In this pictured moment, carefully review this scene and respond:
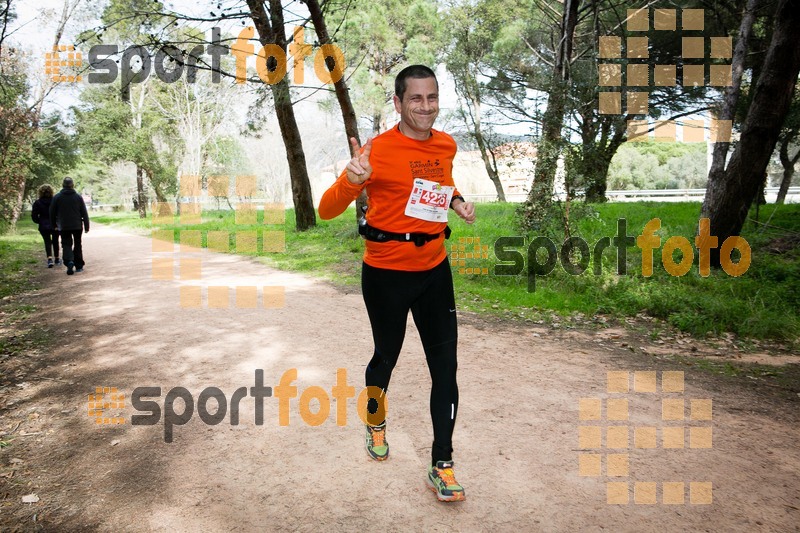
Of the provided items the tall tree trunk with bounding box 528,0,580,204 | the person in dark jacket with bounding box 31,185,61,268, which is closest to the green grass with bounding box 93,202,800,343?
the tall tree trunk with bounding box 528,0,580,204

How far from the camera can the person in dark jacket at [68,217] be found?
11.1m

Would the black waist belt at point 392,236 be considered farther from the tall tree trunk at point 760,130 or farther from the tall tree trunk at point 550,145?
the tall tree trunk at point 760,130

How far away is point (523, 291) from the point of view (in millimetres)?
8711

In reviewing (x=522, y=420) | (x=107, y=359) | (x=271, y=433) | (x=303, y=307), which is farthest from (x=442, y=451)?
(x=303, y=307)

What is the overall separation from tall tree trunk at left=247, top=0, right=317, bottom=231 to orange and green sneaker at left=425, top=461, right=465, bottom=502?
503 inches

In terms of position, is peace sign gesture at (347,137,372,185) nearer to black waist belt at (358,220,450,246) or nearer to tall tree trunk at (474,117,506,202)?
black waist belt at (358,220,450,246)

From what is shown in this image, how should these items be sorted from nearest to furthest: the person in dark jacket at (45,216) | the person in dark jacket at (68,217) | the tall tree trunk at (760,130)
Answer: the tall tree trunk at (760,130) < the person in dark jacket at (68,217) < the person in dark jacket at (45,216)

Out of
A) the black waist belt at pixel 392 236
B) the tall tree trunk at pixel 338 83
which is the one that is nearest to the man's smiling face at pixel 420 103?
the black waist belt at pixel 392 236

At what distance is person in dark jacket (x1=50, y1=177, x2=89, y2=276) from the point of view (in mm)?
11086

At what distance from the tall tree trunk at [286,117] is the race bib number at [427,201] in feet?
39.0

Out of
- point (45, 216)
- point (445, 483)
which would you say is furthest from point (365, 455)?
point (45, 216)

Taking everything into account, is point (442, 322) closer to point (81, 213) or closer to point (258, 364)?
point (258, 364)

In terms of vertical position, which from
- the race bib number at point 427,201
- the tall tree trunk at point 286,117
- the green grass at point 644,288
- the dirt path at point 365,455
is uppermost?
the tall tree trunk at point 286,117

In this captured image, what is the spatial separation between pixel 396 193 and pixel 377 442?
171 centimetres
